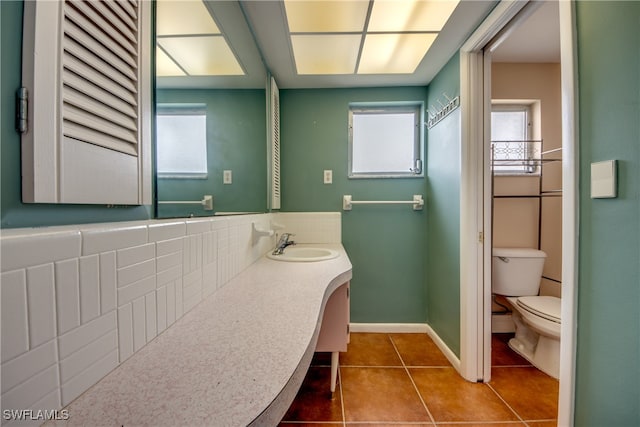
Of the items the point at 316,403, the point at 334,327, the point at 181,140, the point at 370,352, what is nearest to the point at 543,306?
the point at 370,352

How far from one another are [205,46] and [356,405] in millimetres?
1932

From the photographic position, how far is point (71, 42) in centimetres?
42

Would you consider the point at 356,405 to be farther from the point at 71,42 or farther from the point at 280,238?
the point at 71,42

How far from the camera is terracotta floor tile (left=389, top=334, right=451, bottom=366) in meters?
1.74

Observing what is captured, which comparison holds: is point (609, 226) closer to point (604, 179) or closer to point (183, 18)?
point (604, 179)

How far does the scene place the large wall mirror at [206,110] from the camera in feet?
2.36

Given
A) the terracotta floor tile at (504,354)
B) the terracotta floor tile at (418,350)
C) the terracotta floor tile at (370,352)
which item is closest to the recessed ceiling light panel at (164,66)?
the terracotta floor tile at (370,352)

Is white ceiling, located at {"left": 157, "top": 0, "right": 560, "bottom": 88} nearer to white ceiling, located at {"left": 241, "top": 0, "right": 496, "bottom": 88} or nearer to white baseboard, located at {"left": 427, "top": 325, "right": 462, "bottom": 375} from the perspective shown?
white ceiling, located at {"left": 241, "top": 0, "right": 496, "bottom": 88}

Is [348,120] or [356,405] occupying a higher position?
[348,120]

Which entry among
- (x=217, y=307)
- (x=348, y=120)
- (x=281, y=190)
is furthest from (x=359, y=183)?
(x=217, y=307)

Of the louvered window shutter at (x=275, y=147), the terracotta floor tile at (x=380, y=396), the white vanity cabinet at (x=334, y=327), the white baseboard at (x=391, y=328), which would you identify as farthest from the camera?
the white baseboard at (x=391, y=328)

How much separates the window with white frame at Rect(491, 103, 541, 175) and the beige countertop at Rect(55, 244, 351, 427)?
218 centimetres

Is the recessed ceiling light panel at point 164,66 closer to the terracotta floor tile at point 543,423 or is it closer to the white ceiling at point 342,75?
the white ceiling at point 342,75

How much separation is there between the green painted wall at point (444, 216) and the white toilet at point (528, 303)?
18.7 inches
